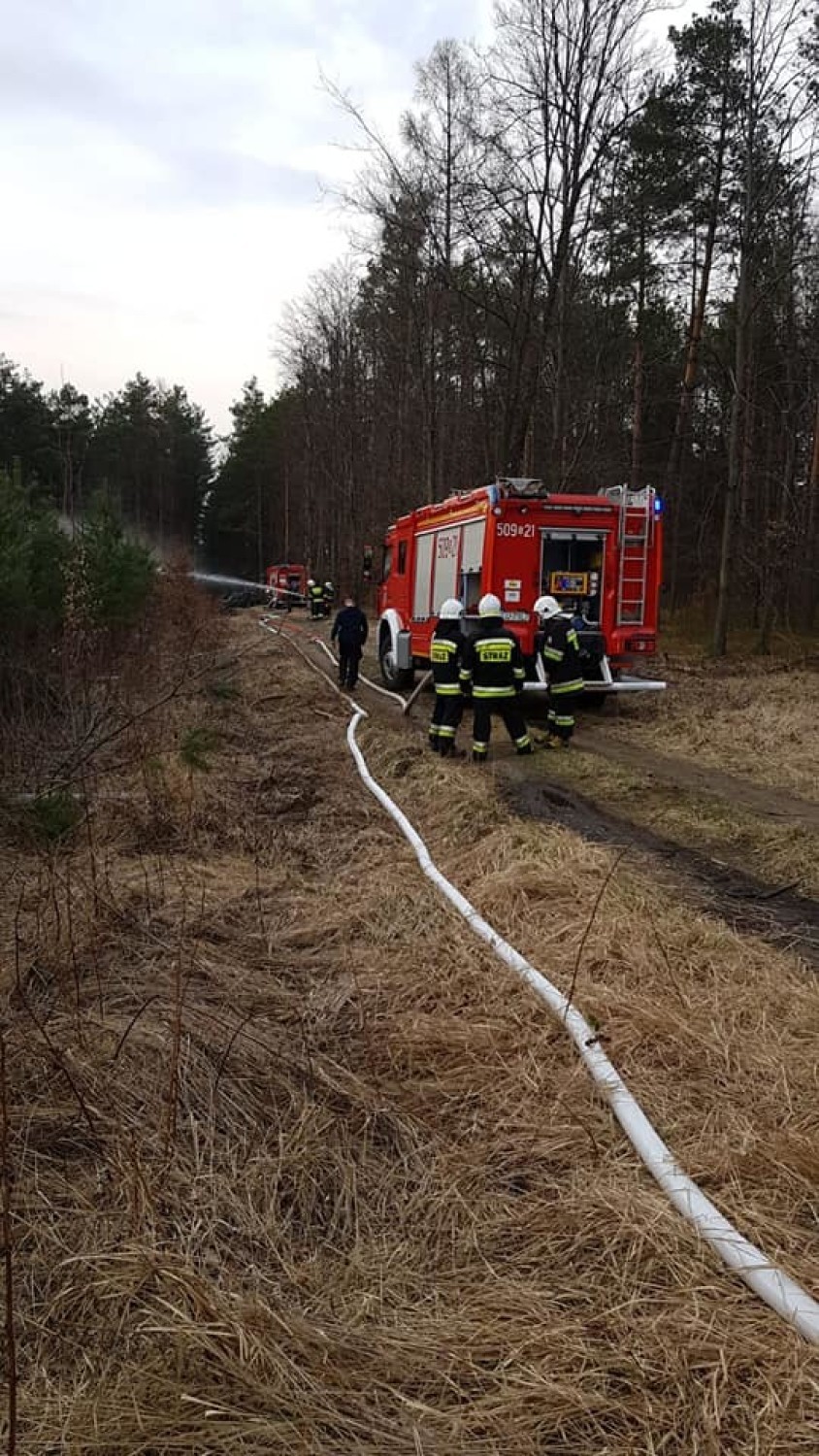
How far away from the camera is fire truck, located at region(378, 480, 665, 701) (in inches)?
430

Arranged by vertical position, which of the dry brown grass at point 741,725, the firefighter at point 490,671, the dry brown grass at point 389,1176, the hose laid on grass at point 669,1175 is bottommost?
the dry brown grass at point 389,1176

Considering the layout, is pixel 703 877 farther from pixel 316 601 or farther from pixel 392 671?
pixel 316 601

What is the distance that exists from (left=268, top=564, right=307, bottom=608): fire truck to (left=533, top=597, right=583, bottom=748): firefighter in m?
28.9

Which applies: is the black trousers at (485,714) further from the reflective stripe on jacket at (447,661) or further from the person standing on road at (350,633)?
the person standing on road at (350,633)

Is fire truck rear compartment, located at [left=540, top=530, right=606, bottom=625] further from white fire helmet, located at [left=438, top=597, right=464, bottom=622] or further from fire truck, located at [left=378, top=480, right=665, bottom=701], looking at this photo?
white fire helmet, located at [left=438, top=597, right=464, bottom=622]

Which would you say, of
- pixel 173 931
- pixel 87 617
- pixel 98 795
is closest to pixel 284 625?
pixel 87 617

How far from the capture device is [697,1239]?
2234 millimetres

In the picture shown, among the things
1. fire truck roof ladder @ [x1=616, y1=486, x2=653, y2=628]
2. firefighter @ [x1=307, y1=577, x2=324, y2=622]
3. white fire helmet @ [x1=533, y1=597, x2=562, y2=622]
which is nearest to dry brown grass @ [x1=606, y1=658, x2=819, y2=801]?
fire truck roof ladder @ [x1=616, y1=486, x2=653, y2=628]

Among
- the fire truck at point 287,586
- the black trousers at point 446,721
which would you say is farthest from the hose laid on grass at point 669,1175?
the fire truck at point 287,586

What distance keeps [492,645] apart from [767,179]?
1353cm

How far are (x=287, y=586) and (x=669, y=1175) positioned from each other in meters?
40.0

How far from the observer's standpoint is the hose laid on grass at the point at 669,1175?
6.53 ft

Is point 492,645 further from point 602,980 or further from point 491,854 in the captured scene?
point 602,980

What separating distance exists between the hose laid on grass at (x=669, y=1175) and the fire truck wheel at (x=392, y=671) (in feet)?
33.6
